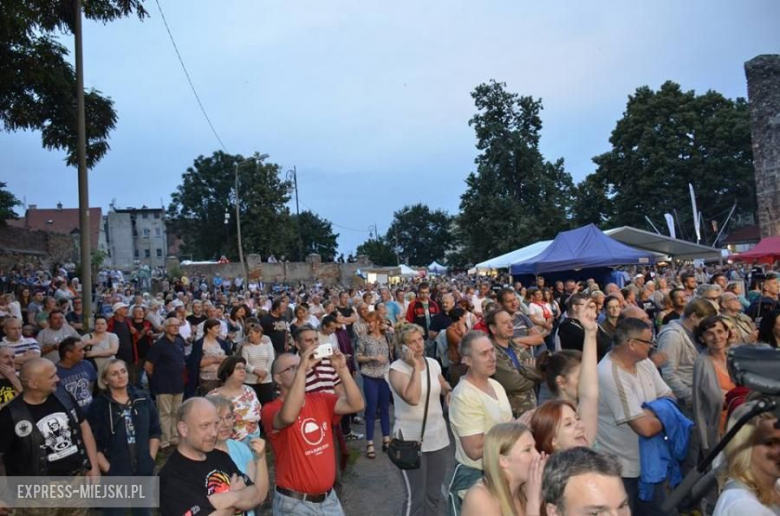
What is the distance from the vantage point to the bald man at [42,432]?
12.7 feet

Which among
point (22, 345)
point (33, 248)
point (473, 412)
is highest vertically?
point (33, 248)

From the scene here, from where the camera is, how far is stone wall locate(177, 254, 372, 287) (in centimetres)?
3891

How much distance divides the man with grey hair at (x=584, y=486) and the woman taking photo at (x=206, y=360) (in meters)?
6.14

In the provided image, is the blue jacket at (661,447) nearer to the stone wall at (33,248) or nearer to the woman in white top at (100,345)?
the woman in white top at (100,345)

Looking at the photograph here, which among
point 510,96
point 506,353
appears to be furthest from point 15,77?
point 510,96

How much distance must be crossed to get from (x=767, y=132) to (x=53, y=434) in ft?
100

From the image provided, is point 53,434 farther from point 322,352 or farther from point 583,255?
point 583,255

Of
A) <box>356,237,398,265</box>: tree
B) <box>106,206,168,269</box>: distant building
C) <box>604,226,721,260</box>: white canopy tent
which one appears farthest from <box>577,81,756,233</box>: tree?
<box>106,206,168,269</box>: distant building

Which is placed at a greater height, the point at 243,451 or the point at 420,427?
the point at 243,451

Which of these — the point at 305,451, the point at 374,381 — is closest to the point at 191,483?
the point at 305,451

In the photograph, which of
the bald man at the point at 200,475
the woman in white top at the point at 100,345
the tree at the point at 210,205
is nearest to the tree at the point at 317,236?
the tree at the point at 210,205

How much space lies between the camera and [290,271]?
137ft

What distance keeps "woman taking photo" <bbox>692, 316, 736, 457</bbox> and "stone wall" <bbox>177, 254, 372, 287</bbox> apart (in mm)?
32261

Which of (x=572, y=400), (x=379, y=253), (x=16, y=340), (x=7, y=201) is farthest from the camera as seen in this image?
(x=379, y=253)
